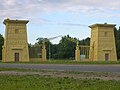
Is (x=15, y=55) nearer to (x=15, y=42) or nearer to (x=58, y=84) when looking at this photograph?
(x=15, y=42)

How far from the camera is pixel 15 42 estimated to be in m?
74.5

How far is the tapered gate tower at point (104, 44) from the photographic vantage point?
7781 cm

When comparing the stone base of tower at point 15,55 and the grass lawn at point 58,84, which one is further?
the stone base of tower at point 15,55

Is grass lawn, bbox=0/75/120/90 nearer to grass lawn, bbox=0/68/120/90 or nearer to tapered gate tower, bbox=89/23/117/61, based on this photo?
grass lawn, bbox=0/68/120/90

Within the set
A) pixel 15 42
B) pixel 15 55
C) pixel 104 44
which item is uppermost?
pixel 15 42

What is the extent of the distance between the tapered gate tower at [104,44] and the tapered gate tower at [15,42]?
50.5 ft

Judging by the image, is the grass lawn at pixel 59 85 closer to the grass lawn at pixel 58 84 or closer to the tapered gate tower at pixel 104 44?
the grass lawn at pixel 58 84

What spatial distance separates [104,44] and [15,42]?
19.8 metres

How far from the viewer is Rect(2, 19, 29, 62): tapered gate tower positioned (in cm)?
7381

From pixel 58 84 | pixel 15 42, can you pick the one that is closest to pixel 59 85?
pixel 58 84

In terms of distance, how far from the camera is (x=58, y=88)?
11219 millimetres

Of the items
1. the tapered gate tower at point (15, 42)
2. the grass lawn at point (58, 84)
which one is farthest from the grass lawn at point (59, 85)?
the tapered gate tower at point (15, 42)

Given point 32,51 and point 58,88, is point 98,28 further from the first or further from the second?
point 58,88

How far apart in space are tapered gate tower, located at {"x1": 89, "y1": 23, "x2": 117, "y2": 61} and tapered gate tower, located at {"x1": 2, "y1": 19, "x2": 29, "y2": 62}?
15391mm
